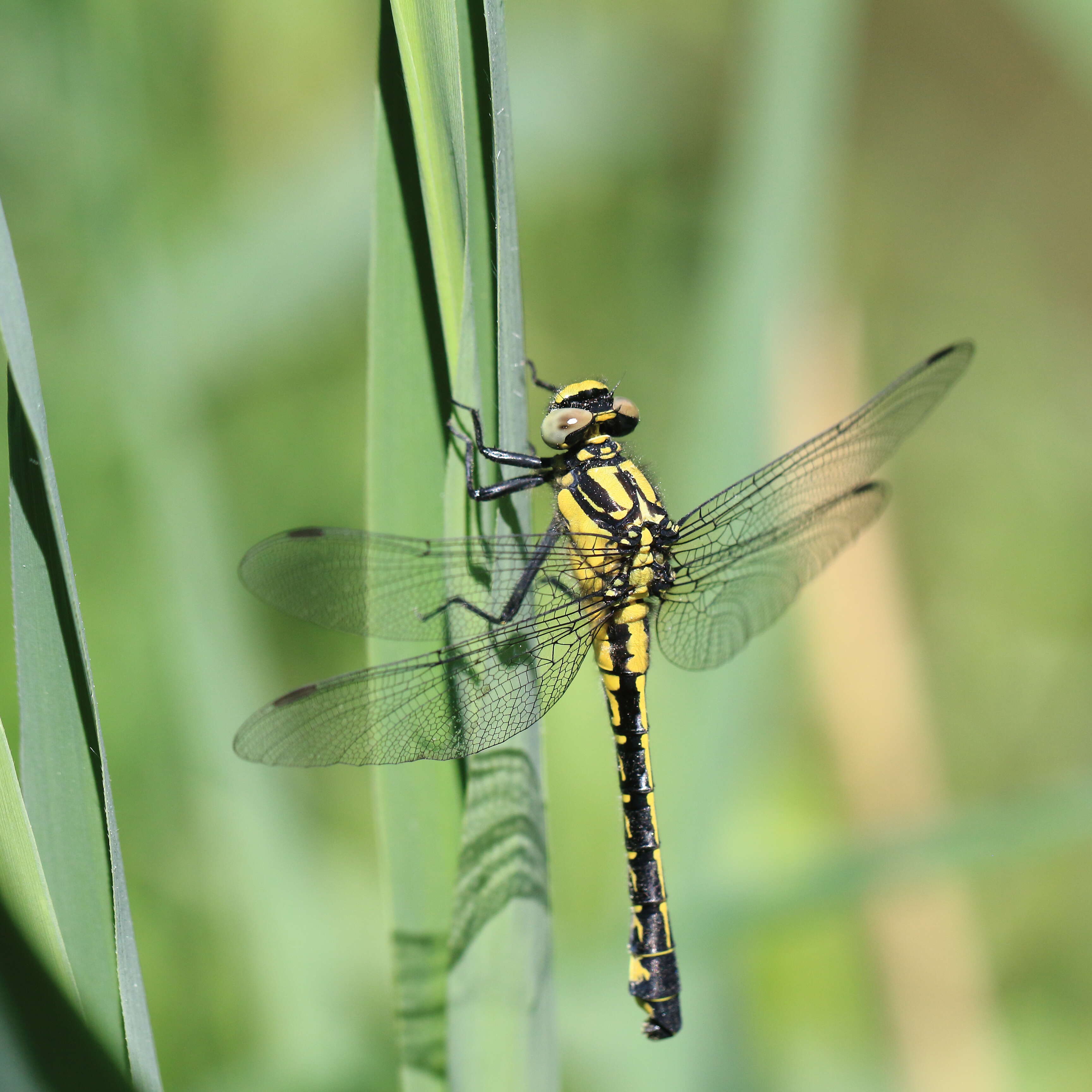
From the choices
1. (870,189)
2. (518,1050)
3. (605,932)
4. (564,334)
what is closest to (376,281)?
(518,1050)

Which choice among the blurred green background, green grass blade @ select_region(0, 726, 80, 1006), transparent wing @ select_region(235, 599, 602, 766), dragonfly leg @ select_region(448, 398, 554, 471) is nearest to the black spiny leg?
dragonfly leg @ select_region(448, 398, 554, 471)

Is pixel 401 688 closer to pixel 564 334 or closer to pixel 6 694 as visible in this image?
pixel 6 694

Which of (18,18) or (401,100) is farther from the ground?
(18,18)

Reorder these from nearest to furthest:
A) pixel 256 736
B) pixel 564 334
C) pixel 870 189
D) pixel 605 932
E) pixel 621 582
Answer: pixel 256 736 < pixel 621 582 < pixel 605 932 < pixel 564 334 < pixel 870 189

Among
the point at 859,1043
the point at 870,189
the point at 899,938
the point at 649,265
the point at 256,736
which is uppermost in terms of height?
the point at 870,189

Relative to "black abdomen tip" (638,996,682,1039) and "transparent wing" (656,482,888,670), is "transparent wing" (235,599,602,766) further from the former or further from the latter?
"black abdomen tip" (638,996,682,1039)

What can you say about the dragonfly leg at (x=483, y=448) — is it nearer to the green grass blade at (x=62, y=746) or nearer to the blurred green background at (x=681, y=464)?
the green grass blade at (x=62, y=746)

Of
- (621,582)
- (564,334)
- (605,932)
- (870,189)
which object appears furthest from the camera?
(870,189)

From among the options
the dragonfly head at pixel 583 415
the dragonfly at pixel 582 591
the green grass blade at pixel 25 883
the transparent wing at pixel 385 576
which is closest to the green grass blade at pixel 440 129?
the dragonfly at pixel 582 591
